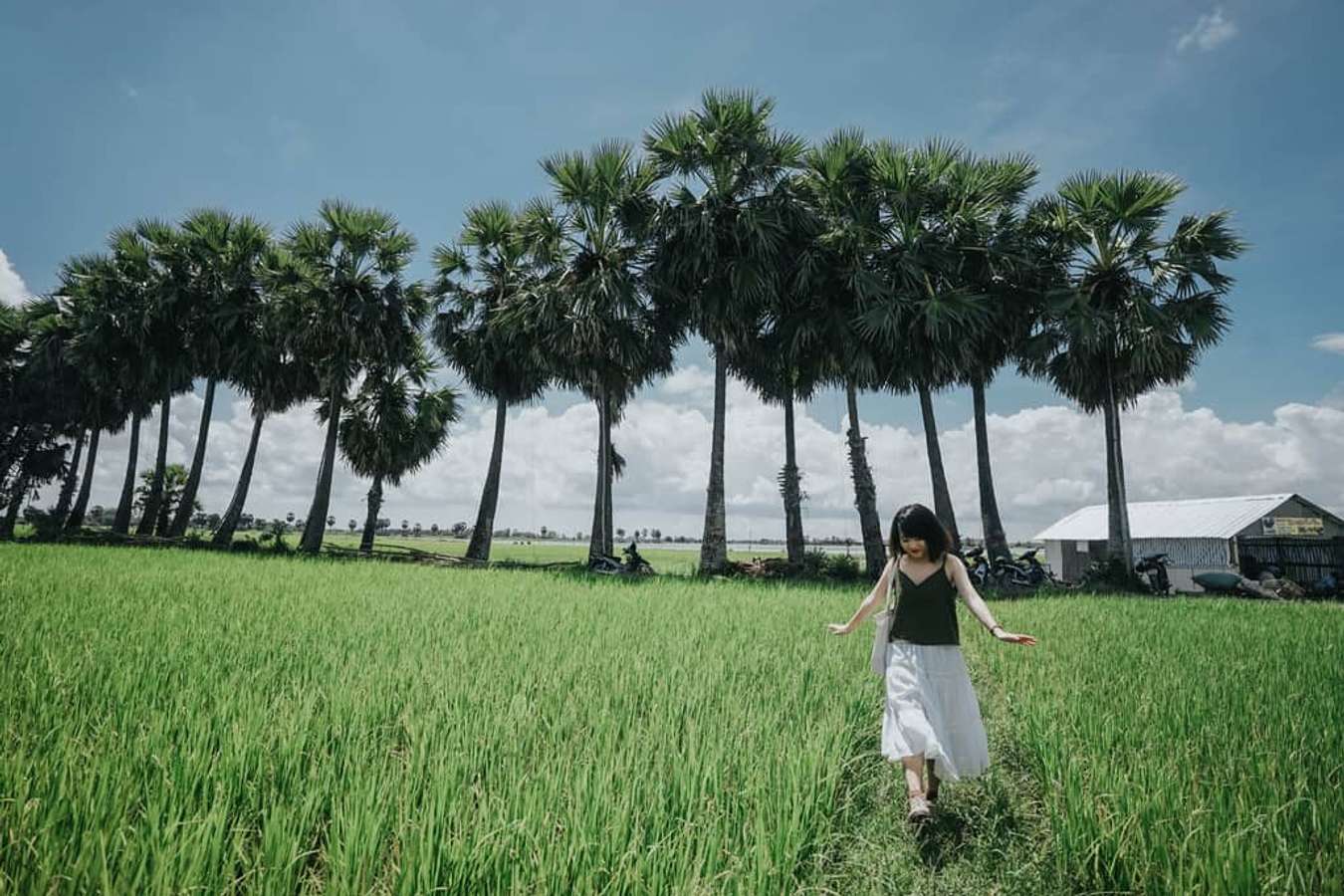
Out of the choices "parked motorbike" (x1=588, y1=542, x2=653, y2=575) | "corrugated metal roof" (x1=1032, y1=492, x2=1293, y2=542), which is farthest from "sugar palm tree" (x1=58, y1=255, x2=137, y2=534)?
"corrugated metal roof" (x1=1032, y1=492, x2=1293, y2=542)

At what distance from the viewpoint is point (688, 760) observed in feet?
10.5

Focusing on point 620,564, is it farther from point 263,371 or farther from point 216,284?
point 216,284

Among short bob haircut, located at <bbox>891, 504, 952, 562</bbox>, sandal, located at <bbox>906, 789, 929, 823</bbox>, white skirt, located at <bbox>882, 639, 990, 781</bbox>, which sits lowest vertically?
sandal, located at <bbox>906, 789, 929, 823</bbox>

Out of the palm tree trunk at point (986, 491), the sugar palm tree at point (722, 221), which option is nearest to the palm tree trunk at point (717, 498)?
the sugar palm tree at point (722, 221)

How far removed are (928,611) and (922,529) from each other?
46 cm

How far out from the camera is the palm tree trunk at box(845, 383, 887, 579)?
19.6 meters

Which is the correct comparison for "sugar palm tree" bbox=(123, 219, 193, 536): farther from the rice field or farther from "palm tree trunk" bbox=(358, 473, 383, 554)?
the rice field

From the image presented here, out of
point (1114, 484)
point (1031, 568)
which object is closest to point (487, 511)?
point (1031, 568)

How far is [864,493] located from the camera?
20016 millimetres

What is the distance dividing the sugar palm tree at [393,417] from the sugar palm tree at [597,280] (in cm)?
918

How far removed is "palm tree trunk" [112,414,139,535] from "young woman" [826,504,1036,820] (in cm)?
2962

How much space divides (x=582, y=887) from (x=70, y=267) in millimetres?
36090

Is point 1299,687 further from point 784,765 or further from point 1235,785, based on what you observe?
point 784,765

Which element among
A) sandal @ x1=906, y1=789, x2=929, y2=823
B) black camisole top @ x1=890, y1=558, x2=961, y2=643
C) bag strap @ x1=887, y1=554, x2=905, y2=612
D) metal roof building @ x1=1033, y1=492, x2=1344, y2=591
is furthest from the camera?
metal roof building @ x1=1033, y1=492, x2=1344, y2=591
